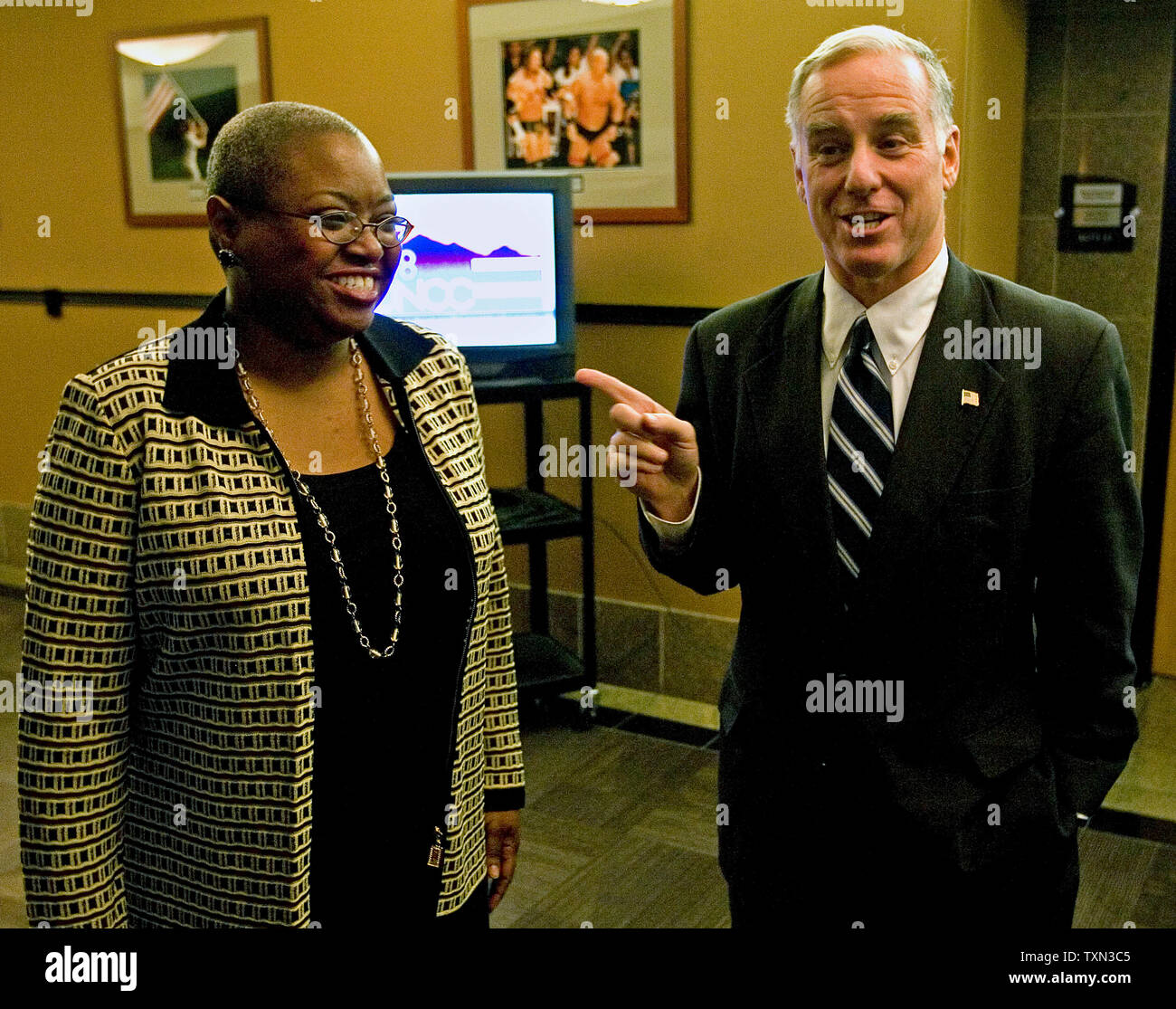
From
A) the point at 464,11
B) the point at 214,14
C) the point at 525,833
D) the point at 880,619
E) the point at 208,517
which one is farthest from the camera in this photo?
the point at 214,14

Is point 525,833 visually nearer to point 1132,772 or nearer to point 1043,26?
point 1132,772

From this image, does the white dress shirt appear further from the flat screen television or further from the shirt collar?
the flat screen television

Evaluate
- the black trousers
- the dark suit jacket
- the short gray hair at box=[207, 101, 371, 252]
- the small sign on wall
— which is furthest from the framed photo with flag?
the black trousers

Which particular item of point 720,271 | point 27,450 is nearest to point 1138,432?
point 720,271

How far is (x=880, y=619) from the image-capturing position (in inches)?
50.7

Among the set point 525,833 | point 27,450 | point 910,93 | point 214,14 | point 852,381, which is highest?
point 214,14

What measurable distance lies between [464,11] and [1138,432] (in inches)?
102

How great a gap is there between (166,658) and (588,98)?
9.52 ft

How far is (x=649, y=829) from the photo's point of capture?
120 inches

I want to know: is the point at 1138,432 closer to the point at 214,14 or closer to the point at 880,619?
the point at 880,619

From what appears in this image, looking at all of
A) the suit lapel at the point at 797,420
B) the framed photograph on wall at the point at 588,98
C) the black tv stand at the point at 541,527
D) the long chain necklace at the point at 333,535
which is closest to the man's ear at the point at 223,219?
the long chain necklace at the point at 333,535

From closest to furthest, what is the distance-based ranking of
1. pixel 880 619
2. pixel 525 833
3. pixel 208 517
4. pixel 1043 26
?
pixel 208 517 < pixel 880 619 < pixel 525 833 < pixel 1043 26

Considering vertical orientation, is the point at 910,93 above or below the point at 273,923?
above
